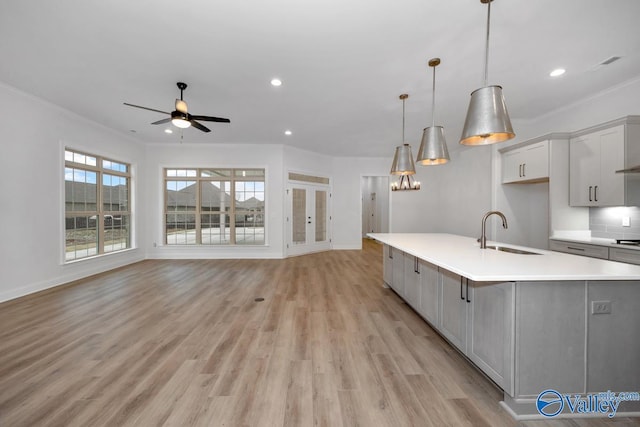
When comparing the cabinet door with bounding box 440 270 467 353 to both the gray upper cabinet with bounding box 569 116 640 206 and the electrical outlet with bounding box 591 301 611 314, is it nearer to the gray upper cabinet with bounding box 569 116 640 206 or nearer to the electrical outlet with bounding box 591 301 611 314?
the electrical outlet with bounding box 591 301 611 314

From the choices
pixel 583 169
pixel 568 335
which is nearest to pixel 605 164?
pixel 583 169

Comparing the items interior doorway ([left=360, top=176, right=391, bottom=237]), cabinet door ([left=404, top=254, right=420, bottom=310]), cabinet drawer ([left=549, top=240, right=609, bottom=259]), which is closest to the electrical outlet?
cabinet door ([left=404, top=254, right=420, bottom=310])

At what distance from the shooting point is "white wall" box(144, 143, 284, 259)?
6484 millimetres

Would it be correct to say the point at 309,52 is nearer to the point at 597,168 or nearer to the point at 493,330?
the point at 493,330

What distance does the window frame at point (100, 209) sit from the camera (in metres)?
4.45

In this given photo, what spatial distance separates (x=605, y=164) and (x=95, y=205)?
8584mm

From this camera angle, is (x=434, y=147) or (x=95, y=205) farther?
(x=95, y=205)

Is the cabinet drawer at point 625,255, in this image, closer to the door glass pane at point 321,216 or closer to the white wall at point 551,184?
the white wall at point 551,184

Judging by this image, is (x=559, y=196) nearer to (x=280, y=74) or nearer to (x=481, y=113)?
(x=481, y=113)

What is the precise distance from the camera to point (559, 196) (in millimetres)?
3766

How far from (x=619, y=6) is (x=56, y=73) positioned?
19.6 feet

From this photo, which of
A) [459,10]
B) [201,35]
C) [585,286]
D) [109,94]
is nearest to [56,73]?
[109,94]

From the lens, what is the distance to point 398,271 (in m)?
3.45

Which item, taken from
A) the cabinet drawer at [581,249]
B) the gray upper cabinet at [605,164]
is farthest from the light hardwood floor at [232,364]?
the gray upper cabinet at [605,164]
